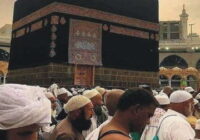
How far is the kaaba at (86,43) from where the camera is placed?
15.2m

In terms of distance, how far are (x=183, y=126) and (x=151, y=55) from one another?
16.8m

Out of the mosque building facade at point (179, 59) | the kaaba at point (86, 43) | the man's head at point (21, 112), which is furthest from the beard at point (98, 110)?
the mosque building facade at point (179, 59)

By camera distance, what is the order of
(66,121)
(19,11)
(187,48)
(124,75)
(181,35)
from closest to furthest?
(66,121) → (124,75) → (19,11) → (187,48) → (181,35)

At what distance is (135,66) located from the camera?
59.4 feet

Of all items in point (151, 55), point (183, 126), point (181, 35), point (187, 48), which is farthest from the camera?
point (181, 35)

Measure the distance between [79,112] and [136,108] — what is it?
53.3 inches

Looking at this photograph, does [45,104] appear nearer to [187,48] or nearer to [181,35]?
[187,48]

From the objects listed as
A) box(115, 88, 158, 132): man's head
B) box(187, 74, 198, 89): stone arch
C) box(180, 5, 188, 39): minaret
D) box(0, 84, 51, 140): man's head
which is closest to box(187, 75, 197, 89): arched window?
box(187, 74, 198, 89): stone arch

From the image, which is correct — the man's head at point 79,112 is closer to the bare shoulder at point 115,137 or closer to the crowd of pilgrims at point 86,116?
the crowd of pilgrims at point 86,116

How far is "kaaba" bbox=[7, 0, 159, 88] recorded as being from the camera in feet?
50.0

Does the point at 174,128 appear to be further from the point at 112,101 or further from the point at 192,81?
the point at 192,81

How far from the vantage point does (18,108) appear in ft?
3.95

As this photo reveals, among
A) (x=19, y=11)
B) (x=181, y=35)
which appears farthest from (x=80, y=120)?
(x=181, y=35)

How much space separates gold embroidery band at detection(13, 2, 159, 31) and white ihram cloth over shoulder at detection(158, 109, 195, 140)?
13429mm
